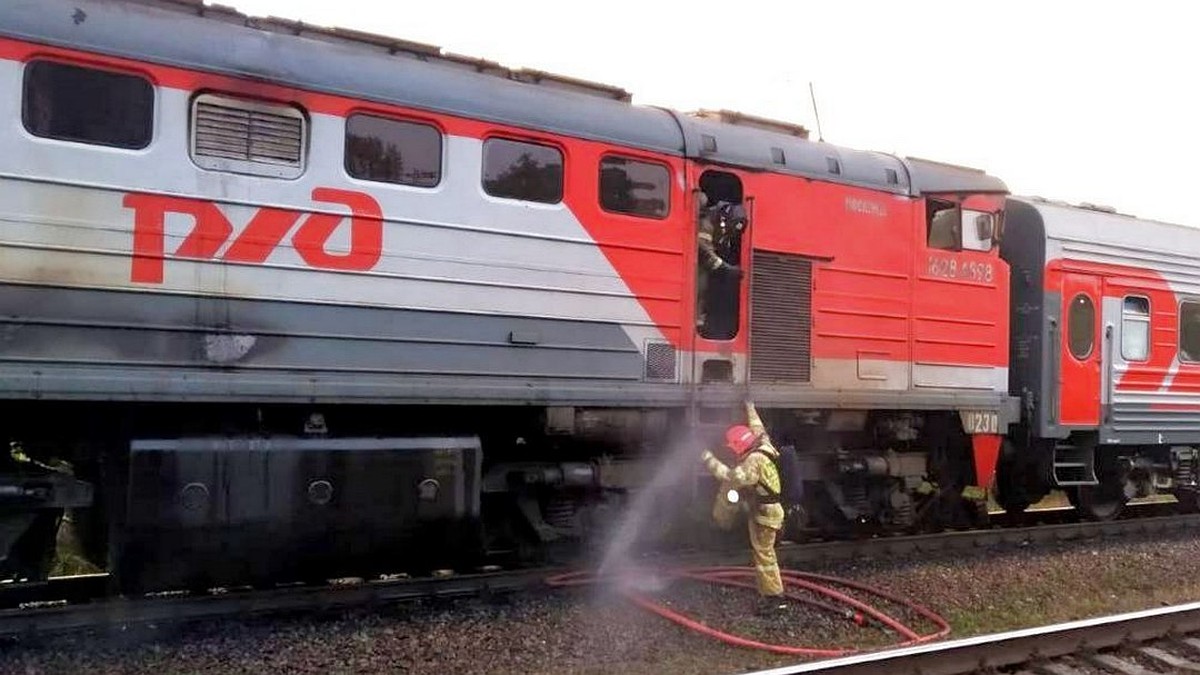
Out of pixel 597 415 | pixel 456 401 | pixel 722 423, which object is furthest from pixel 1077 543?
pixel 456 401

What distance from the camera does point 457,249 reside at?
24.3 ft

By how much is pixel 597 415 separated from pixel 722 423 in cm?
126

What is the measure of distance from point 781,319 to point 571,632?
3.42 metres

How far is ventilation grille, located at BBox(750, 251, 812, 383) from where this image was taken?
29.4ft

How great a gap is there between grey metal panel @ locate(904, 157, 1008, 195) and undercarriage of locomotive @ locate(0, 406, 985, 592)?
8.12 ft

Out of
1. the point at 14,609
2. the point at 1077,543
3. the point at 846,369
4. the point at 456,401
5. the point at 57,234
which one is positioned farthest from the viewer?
the point at 1077,543

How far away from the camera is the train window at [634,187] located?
323 inches

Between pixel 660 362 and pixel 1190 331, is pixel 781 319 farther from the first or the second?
pixel 1190 331

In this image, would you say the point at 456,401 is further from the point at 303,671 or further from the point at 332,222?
the point at 303,671

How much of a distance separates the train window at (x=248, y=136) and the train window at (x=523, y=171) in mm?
1368

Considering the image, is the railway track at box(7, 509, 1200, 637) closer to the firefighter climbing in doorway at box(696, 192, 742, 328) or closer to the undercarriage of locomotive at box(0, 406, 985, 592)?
the undercarriage of locomotive at box(0, 406, 985, 592)

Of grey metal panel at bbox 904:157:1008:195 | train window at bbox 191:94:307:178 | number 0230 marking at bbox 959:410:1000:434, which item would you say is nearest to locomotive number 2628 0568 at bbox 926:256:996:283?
grey metal panel at bbox 904:157:1008:195

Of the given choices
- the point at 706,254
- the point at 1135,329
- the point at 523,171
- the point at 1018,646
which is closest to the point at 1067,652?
the point at 1018,646

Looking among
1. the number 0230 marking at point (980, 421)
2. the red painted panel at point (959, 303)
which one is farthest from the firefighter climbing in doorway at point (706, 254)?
the number 0230 marking at point (980, 421)
